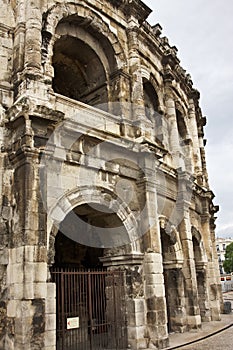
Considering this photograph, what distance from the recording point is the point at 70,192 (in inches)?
283

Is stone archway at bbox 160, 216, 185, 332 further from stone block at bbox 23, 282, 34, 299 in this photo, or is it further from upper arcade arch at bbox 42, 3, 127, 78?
stone block at bbox 23, 282, 34, 299

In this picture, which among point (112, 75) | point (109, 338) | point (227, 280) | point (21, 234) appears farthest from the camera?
point (227, 280)

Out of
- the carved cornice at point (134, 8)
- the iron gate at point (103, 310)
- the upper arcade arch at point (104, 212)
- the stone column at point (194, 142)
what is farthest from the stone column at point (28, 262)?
the stone column at point (194, 142)

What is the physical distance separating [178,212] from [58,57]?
211 inches

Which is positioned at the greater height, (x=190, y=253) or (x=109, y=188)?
(x=109, y=188)

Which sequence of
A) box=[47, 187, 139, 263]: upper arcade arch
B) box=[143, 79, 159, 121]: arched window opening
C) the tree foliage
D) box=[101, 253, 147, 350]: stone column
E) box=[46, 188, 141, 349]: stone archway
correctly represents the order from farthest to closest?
1. the tree foliage
2. box=[143, 79, 159, 121]: arched window opening
3. box=[101, 253, 147, 350]: stone column
4. box=[46, 188, 141, 349]: stone archway
5. box=[47, 187, 139, 263]: upper arcade arch

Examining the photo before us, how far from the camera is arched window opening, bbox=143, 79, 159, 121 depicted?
11711 mm

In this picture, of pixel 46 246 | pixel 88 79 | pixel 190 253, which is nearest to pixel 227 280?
pixel 190 253

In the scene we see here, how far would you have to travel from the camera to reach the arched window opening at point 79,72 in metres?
9.66

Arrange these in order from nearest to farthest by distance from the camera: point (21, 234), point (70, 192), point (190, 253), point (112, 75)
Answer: point (21, 234), point (70, 192), point (112, 75), point (190, 253)

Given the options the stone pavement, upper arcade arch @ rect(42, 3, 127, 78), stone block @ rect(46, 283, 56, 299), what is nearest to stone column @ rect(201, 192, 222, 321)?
the stone pavement

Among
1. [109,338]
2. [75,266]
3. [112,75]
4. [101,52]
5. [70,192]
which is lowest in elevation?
[109,338]

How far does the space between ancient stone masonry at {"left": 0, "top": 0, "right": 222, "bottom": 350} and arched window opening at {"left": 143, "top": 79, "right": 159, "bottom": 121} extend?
0.04 m

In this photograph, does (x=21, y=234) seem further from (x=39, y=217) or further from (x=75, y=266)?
(x=75, y=266)
